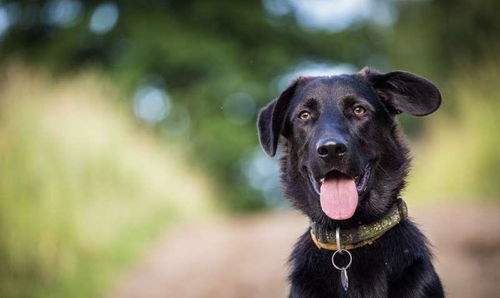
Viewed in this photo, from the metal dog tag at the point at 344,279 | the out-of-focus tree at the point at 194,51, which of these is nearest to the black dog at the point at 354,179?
the metal dog tag at the point at 344,279

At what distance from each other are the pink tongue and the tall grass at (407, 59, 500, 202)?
6182 mm

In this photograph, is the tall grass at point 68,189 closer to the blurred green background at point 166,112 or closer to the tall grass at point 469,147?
the blurred green background at point 166,112

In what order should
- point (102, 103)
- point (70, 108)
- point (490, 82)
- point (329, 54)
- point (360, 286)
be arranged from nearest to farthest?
point (360, 286), point (70, 108), point (102, 103), point (490, 82), point (329, 54)

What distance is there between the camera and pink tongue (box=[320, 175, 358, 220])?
3.35 metres

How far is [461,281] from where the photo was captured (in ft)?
19.0

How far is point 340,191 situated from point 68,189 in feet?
13.5

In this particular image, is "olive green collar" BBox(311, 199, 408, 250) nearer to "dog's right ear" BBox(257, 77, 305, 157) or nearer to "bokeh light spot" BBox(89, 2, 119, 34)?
"dog's right ear" BBox(257, 77, 305, 157)

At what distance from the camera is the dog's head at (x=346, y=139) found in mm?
3395

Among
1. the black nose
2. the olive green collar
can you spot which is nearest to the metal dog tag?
the olive green collar

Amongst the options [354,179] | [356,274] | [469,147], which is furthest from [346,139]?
[469,147]

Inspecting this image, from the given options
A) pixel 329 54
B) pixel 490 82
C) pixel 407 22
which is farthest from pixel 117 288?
pixel 407 22

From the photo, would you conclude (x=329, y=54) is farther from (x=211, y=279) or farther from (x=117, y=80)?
(x=211, y=279)

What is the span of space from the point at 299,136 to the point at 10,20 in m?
19.8

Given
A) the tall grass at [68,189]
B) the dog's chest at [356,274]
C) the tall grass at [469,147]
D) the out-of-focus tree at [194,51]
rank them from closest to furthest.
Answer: the dog's chest at [356,274] → the tall grass at [68,189] → the tall grass at [469,147] → the out-of-focus tree at [194,51]
